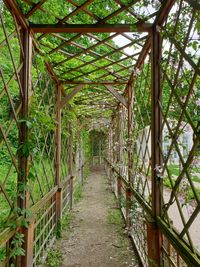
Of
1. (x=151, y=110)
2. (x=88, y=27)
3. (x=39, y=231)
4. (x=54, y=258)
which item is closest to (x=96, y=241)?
(x=54, y=258)

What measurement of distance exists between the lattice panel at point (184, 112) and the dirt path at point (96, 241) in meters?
2.09

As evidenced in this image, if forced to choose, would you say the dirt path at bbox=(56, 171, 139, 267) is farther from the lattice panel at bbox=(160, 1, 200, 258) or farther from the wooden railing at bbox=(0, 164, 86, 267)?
the lattice panel at bbox=(160, 1, 200, 258)

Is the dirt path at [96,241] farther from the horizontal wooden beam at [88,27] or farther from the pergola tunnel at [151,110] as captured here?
the horizontal wooden beam at [88,27]

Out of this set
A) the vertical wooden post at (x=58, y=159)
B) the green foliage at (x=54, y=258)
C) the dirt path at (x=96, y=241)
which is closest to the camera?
the green foliage at (x=54, y=258)

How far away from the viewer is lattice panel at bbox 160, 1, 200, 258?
1.55 m

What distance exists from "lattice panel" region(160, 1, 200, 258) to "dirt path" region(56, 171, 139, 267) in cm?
209

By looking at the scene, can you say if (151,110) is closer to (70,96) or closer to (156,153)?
(156,153)

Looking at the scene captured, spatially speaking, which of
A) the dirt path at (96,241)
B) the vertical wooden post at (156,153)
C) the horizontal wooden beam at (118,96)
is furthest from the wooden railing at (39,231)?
the horizontal wooden beam at (118,96)

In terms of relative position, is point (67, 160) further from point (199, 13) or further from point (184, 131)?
point (199, 13)

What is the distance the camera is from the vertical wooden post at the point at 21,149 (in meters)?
2.36

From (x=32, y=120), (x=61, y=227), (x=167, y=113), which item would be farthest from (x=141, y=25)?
(x=61, y=227)

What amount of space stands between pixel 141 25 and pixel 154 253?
2162 mm

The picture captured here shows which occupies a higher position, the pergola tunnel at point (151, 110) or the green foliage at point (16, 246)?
the pergola tunnel at point (151, 110)

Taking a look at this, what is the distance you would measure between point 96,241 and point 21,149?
294cm
